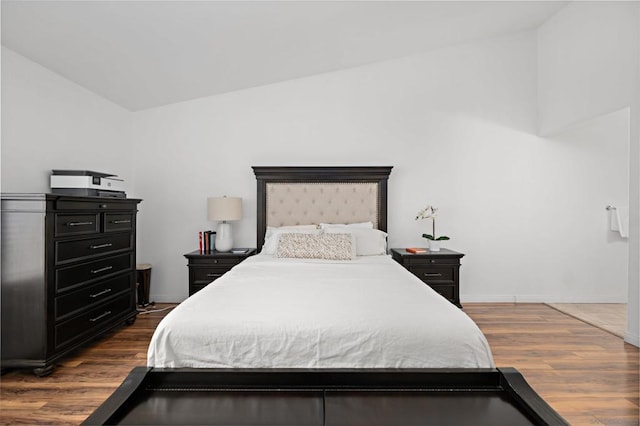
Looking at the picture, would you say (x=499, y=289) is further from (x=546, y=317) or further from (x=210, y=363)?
(x=210, y=363)

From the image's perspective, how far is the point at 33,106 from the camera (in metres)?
3.11

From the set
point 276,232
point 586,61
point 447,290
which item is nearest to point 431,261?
point 447,290

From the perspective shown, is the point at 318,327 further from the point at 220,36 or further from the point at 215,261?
the point at 220,36

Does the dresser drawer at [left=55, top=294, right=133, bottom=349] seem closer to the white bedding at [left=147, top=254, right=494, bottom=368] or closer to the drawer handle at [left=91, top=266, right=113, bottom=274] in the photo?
the drawer handle at [left=91, top=266, right=113, bottom=274]

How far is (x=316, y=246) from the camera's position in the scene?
3598mm

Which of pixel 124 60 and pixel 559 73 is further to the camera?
pixel 559 73

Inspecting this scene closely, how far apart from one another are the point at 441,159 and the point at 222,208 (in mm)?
2578

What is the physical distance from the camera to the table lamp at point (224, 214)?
163 inches

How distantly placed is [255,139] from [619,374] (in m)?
3.91

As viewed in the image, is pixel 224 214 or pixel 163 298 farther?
pixel 163 298

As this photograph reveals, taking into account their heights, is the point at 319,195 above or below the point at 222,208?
above

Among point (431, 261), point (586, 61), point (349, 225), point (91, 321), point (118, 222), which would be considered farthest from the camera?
point (349, 225)

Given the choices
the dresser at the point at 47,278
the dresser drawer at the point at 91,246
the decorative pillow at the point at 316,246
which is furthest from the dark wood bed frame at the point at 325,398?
the decorative pillow at the point at 316,246

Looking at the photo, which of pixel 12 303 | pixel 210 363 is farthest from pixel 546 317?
pixel 12 303
